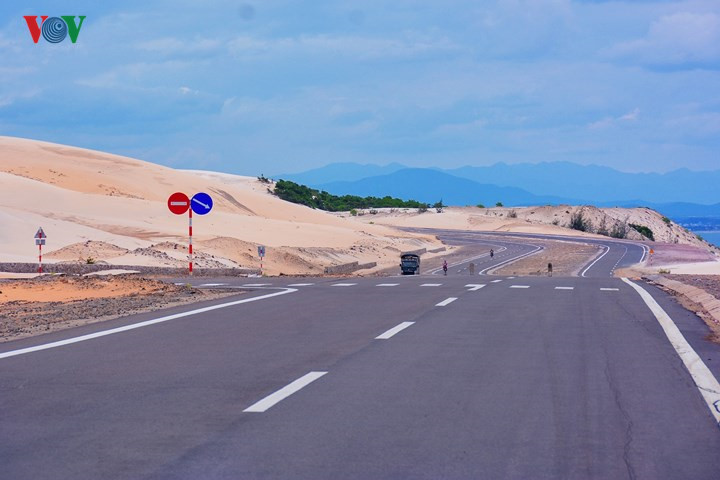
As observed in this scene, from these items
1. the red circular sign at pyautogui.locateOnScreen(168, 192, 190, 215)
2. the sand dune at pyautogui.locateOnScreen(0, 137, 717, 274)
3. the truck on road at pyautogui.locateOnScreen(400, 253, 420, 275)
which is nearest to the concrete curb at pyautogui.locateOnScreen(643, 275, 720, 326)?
the red circular sign at pyautogui.locateOnScreen(168, 192, 190, 215)

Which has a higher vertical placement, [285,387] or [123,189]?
[123,189]

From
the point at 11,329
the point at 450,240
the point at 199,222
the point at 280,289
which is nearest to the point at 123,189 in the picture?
the point at 199,222

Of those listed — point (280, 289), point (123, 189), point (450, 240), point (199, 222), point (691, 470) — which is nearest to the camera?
point (691, 470)

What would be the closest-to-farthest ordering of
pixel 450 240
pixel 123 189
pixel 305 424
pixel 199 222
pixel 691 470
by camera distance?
pixel 691 470 < pixel 305 424 < pixel 199 222 < pixel 123 189 < pixel 450 240

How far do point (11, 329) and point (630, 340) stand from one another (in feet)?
31.9

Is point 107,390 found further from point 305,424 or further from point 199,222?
point 199,222

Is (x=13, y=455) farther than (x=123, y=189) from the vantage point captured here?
No

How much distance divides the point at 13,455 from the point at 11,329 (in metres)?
9.03

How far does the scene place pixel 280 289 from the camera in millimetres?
23922

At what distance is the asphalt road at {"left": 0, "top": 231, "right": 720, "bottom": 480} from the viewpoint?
6711 mm

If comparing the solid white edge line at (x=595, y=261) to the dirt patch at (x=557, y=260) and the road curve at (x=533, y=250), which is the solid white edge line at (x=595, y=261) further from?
the dirt patch at (x=557, y=260)

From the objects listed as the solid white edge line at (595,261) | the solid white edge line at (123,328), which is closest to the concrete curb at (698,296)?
the solid white edge line at (123,328)

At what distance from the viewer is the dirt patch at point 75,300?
53.7 feet

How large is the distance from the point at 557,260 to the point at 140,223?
3357 centimetres
